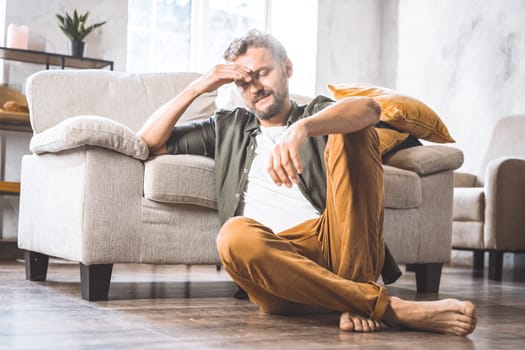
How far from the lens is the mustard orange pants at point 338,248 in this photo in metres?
1.66

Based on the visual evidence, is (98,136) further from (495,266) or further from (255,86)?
(495,266)

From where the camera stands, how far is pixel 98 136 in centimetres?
212

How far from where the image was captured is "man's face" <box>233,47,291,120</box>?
2098 millimetres

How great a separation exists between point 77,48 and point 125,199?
2283mm

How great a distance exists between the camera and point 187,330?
1.63 m

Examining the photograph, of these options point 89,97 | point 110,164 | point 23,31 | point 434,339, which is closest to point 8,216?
point 23,31

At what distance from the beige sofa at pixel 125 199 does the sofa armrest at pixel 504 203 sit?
902mm

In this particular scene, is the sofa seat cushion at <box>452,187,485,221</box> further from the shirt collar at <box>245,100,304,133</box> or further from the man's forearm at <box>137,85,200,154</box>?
the man's forearm at <box>137,85,200,154</box>

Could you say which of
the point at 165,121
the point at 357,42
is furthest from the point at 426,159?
the point at 357,42

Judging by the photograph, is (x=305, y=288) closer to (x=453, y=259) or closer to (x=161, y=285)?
(x=161, y=285)

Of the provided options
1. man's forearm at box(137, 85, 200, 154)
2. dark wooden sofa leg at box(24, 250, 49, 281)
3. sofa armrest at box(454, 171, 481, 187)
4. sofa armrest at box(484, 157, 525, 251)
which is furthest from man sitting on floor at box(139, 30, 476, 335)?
sofa armrest at box(454, 171, 481, 187)

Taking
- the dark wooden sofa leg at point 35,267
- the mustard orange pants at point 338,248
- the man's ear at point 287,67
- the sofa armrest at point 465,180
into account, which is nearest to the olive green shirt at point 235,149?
the man's ear at point 287,67

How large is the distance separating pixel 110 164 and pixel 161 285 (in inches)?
28.8

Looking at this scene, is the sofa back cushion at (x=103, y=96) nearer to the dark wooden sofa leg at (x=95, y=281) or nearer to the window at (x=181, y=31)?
the dark wooden sofa leg at (x=95, y=281)
